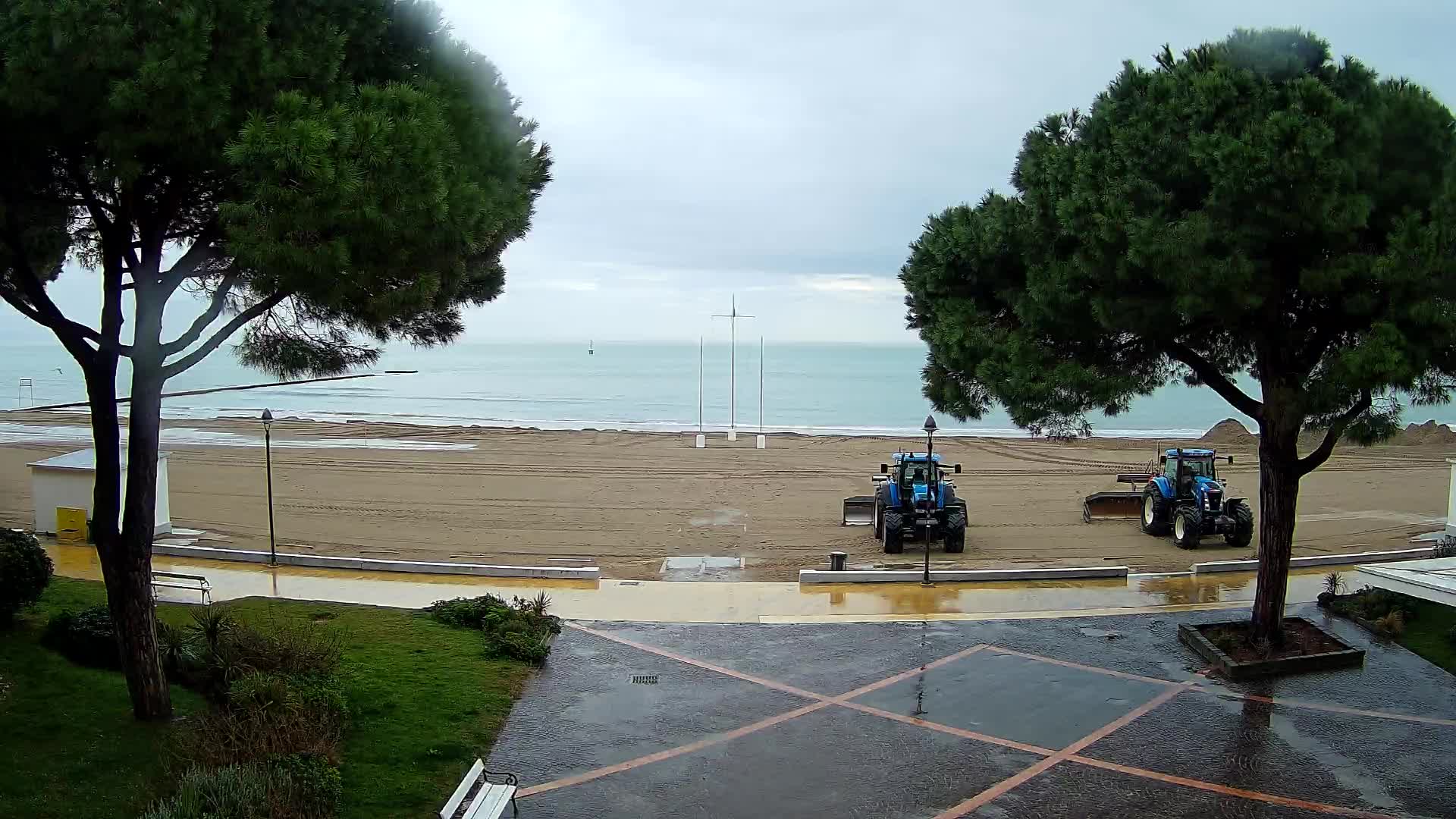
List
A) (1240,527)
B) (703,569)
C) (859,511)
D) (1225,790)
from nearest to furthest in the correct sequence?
(1225,790), (703,569), (1240,527), (859,511)

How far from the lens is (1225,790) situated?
7.78 metres

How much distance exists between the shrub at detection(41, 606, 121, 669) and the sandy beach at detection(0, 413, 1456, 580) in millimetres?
9031

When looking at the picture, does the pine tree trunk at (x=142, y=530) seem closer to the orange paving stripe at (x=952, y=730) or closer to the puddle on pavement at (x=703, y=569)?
the orange paving stripe at (x=952, y=730)

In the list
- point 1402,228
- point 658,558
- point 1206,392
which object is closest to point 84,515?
point 658,558

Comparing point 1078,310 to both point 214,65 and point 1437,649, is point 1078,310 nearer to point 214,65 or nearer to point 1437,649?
point 1437,649

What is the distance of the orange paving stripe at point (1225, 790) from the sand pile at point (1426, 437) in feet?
133

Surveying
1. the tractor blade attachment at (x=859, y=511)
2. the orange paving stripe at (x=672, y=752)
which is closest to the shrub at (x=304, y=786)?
the orange paving stripe at (x=672, y=752)

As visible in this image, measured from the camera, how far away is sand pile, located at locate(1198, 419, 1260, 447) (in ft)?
145

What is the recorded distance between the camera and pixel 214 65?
20.8ft

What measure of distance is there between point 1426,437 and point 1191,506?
3019 cm

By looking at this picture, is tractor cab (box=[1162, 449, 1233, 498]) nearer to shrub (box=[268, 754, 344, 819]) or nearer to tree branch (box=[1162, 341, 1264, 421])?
tree branch (box=[1162, 341, 1264, 421])

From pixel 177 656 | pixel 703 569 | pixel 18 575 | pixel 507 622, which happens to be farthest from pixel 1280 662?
pixel 18 575

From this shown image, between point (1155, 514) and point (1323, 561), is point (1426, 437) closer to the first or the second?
point (1155, 514)

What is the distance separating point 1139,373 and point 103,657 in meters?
10.6
